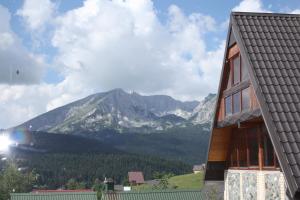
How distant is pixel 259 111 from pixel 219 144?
193 inches

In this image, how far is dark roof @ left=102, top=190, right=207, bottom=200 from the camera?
112 feet

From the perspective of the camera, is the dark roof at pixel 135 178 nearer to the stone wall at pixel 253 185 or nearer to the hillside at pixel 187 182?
the hillside at pixel 187 182

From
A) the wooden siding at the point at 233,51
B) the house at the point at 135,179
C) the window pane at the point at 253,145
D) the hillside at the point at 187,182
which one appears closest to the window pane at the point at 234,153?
the window pane at the point at 253,145

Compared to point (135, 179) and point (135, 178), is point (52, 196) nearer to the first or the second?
point (135, 179)

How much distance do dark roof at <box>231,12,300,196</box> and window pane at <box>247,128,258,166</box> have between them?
8.30 feet

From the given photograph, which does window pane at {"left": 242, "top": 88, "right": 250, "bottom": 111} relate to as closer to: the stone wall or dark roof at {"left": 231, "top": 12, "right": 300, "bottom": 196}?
dark roof at {"left": 231, "top": 12, "right": 300, "bottom": 196}

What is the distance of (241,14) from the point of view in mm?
13750

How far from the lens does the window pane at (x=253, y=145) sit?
13883 mm

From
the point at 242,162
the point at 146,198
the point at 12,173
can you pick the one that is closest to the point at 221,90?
the point at 242,162

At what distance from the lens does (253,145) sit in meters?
14.2

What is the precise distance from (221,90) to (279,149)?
560 centimetres

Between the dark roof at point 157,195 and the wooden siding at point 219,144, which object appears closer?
the wooden siding at point 219,144

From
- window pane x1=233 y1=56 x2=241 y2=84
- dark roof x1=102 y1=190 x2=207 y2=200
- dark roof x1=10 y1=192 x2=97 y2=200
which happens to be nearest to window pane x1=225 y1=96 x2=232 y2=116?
window pane x1=233 y1=56 x2=241 y2=84

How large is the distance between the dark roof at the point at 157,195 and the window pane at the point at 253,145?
20604 mm
